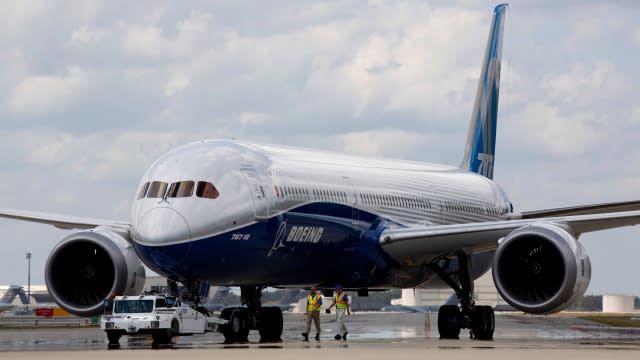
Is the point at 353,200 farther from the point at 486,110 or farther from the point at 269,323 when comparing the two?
the point at 486,110

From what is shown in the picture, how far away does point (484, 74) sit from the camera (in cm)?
4322

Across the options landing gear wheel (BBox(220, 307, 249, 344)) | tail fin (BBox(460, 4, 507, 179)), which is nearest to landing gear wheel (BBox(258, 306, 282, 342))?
landing gear wheel (BBox(220, 307, 249, 344))

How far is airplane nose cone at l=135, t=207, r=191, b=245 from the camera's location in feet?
86.6

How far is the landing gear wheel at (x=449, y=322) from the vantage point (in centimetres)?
3438

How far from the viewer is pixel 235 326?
96.2 feet

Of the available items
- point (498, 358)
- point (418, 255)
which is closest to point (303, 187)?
point (418, 255)

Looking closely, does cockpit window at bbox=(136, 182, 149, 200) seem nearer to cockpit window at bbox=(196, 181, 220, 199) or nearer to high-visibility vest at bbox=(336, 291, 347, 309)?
cockpit window at bbox=(196, 181, 220, 199)

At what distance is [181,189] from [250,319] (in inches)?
161

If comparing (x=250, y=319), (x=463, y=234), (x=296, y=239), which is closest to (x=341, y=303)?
(x=250, y=319)

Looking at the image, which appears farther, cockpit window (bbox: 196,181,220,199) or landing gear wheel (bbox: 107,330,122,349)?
landing gear wheel (bbox: 107,330,122,349)

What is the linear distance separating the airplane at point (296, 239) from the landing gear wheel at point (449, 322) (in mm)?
37

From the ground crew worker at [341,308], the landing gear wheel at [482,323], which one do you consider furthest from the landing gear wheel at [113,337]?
the landing gear wheel at [482,323]

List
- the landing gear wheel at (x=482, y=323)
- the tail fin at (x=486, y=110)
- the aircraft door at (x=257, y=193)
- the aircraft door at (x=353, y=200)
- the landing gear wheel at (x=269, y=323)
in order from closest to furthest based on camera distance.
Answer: the aircraft door at (x=257, y=193)
the landing gear wheel at (x=269, y=323)
the aircraft door at (x=353, y=200)
the landing gear wheel at (x=482, y=323)
the tail fin at (x=486, y=110)

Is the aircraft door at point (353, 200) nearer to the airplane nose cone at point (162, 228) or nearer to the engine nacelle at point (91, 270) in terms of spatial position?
the engine nacelle at point (91, 270)
